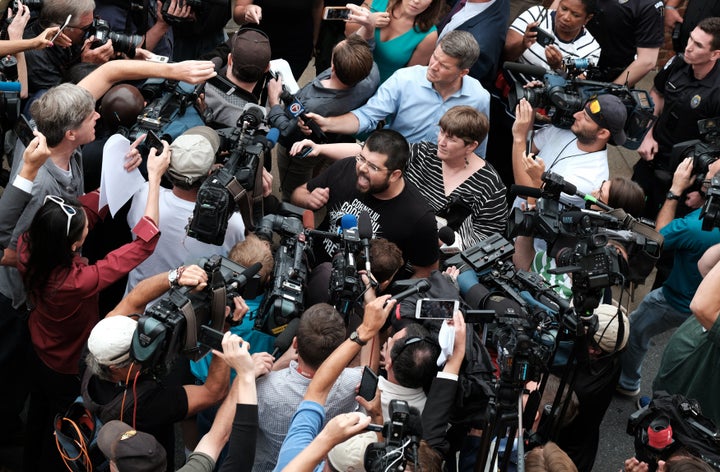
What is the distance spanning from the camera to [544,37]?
20.2 ft

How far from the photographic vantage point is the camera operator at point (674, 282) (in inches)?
201

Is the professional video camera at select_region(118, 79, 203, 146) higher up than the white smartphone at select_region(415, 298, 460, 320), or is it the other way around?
the professional video camera at select_region(118, 79, 203, 146)

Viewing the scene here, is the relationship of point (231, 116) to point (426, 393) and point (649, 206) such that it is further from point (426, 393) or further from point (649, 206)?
point (649, 206)

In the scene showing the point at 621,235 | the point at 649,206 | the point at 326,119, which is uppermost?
the point at 621,235

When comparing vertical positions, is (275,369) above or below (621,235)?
below

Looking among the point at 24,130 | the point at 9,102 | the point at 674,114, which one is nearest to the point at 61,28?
the point at 9,102

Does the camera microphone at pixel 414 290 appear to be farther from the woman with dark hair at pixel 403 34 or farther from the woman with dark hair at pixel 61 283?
the woman with dark hair at pixel 403 34

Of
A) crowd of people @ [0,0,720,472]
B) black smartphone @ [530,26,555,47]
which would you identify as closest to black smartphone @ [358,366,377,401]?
crowd of people @ [0,0,720,472]

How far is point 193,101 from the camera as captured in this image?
16.1ft

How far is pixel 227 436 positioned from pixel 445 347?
98 cm

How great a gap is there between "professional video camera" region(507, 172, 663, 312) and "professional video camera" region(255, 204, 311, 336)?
1.14 m

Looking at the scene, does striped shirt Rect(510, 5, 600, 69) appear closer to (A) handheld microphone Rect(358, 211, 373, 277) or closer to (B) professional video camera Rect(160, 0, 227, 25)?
(B) professional video camera Rect(160, 0, 227, 25)

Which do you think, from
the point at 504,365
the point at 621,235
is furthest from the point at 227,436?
the point at 621,235

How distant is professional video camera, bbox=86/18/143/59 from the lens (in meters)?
5.32
